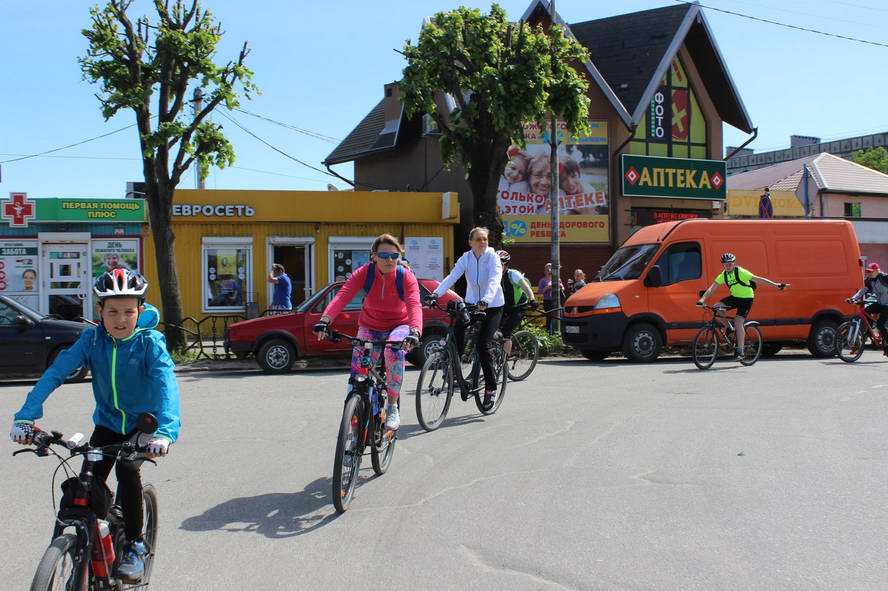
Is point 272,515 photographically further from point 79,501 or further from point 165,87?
point 165,87

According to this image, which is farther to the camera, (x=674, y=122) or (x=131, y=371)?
(x=674, y=122)

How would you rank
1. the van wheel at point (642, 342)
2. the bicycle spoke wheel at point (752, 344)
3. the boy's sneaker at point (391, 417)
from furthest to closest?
the van wheel at point (642, 342) < the bicycle spoke wheel at point (752, 344) < the boy's sneaker at point (391, 417)

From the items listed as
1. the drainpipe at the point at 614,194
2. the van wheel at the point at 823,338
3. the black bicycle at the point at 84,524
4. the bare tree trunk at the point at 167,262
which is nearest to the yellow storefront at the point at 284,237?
the drainpipe at the point at 614,194

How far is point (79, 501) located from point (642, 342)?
1344cm

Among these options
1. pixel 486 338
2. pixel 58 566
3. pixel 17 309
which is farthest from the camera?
pixel 17 309

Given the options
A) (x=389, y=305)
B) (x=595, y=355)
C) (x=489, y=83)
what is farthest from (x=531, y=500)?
(x=489, y=83)

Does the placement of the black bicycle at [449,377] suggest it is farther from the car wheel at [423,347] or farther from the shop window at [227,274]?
the shop window at [227,274]

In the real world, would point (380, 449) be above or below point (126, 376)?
below

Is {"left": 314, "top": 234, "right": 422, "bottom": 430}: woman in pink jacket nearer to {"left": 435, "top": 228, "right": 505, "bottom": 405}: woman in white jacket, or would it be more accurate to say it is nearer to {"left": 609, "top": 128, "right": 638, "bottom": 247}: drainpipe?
{"left": 435, "top": 228, "right": 505, "bottom": 405}: woman in white jacket

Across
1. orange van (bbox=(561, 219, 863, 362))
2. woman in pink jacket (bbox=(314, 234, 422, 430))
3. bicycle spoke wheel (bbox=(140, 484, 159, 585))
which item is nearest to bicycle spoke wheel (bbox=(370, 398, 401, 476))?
woman in pink jacket (bbox=(314, 234, 422, 430))

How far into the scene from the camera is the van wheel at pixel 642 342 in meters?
15.9

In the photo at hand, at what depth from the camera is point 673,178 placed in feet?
92.2

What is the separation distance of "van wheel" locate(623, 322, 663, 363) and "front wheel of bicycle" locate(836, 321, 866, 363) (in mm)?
3098

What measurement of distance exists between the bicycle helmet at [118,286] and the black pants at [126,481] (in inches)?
24.8
